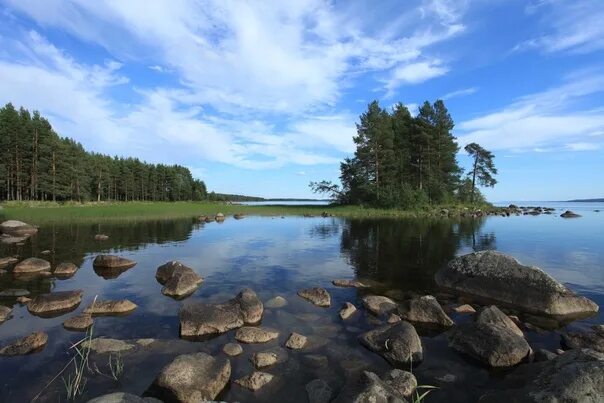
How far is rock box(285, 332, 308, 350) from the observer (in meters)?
10.6

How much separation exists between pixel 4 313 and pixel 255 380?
10.2 meters

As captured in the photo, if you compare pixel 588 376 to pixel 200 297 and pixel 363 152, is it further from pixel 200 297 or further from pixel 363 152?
pixel 363 152

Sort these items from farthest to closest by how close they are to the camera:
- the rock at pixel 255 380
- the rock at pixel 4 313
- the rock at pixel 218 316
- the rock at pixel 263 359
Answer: the rock at pixel 4 313 → the rock at pixel 218 316 → the rock at pixel 263 359 → the rock at pixel 255 380

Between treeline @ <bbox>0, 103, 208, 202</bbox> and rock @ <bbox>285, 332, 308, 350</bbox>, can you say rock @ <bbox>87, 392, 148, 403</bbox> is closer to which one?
rock @ <bbox>285, 332, 308, 350</bbox>

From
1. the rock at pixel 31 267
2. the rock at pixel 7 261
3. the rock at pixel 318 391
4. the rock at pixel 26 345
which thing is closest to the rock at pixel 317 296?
the rock at pixel 318 391

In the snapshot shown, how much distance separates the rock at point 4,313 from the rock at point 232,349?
8.14m

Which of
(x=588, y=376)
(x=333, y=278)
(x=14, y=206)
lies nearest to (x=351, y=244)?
(x=333, y=278)

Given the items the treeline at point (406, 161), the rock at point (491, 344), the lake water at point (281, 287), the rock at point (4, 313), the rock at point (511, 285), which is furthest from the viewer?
the treeline at point (406, 161)

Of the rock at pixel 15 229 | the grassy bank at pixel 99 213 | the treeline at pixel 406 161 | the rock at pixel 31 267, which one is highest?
the treeline at pixel 406 161

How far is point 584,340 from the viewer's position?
1095cm

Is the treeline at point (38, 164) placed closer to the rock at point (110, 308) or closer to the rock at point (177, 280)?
the rock at point (177, 280)

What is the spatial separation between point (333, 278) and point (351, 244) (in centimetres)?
1273

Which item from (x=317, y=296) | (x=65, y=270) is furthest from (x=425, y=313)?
(x=65, y=270)

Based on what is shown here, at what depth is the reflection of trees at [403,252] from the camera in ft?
65.6
